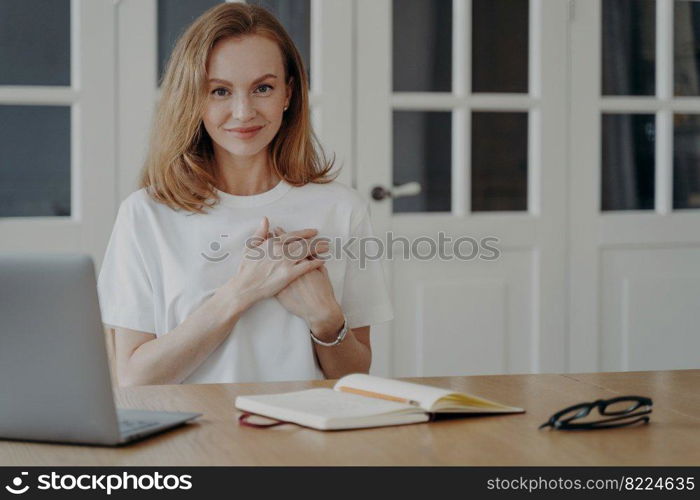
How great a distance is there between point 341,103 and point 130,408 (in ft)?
6.52

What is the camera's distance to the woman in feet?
6.33

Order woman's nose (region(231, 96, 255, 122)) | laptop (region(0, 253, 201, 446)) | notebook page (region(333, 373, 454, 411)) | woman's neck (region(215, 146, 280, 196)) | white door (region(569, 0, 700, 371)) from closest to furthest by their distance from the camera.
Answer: laptop (region(0, 253, 201, 446)), notebook page (region(333, 373, 454, 411)), woman's nose (region(231, 96, 255, 122)), woman's neck (region(215, 146, 280, 196)), white door (region(569, 0, 700, 371))

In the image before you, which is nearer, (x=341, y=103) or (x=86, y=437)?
(x=86, y=437)

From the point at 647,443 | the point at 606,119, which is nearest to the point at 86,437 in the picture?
the point at 647,443

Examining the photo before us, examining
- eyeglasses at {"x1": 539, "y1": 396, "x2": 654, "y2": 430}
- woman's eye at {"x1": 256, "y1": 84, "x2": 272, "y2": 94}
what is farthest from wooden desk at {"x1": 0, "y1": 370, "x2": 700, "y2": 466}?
woman's eye at {"x1": 256, "y1": 84, "x2": 272, "y2": 94}

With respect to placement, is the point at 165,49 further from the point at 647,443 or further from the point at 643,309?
the point at 647,443

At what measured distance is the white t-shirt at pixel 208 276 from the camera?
1971mm

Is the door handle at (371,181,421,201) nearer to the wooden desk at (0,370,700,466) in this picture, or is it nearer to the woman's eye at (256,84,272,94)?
the woman's eye at (256,84,272,94)

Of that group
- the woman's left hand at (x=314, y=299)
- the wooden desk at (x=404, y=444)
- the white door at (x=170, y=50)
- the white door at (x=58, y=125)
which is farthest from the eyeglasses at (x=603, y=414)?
the white door at (x=58, y=125)

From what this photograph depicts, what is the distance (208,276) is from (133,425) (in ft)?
2.38

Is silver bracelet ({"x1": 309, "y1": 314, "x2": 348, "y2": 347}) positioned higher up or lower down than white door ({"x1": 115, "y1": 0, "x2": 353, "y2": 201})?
lower down

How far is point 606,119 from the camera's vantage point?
3.64 m

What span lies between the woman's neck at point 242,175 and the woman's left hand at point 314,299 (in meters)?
0.22

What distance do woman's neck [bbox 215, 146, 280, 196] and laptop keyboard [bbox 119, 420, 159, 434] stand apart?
2.77 feet
